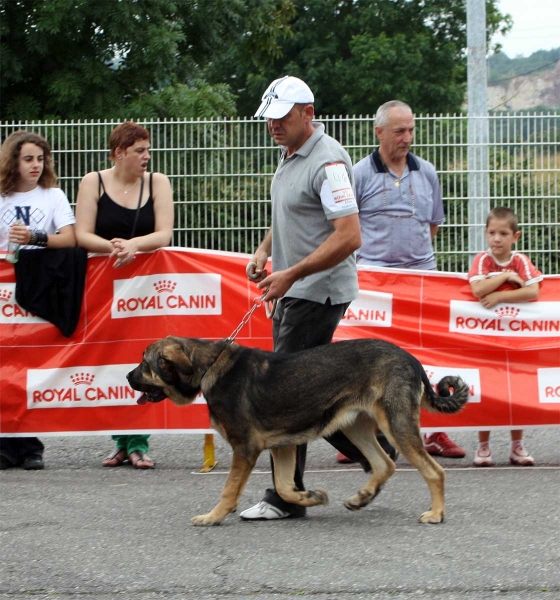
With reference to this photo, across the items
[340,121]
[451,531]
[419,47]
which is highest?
[419,47]

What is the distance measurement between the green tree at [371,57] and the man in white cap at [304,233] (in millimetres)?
34242

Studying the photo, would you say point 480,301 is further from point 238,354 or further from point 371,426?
point 238,354

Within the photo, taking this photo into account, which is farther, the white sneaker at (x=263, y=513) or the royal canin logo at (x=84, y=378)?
the royal canin logo at (x=84, y=378)

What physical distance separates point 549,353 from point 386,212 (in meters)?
1.43

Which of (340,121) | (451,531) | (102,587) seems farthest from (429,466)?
(340,121)

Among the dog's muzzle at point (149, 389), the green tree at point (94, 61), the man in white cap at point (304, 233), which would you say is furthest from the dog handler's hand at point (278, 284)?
the green tree at point (94, 61)

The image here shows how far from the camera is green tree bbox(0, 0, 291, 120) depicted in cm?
1906

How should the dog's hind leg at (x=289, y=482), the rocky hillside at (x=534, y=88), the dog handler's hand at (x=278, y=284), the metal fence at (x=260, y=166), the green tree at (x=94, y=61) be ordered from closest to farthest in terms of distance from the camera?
the dog handler's hand at (x=278, y=284)
the dog's hind leg at (x=289, y=482)
the metal fence at (x=260, y=166)
the green tree at (x=94, y=61)
the rocky hillside at (x=534, y=88)

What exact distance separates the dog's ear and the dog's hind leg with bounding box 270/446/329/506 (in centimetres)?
61

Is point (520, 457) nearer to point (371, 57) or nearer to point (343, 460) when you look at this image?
point (343, 460)

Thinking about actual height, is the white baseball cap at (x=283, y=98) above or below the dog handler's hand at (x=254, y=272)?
above

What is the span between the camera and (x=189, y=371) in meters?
5.71

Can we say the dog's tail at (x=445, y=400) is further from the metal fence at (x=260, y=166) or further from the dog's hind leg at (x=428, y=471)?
the metal fence at (x=260, y=166)

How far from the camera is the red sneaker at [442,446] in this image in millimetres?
7727
